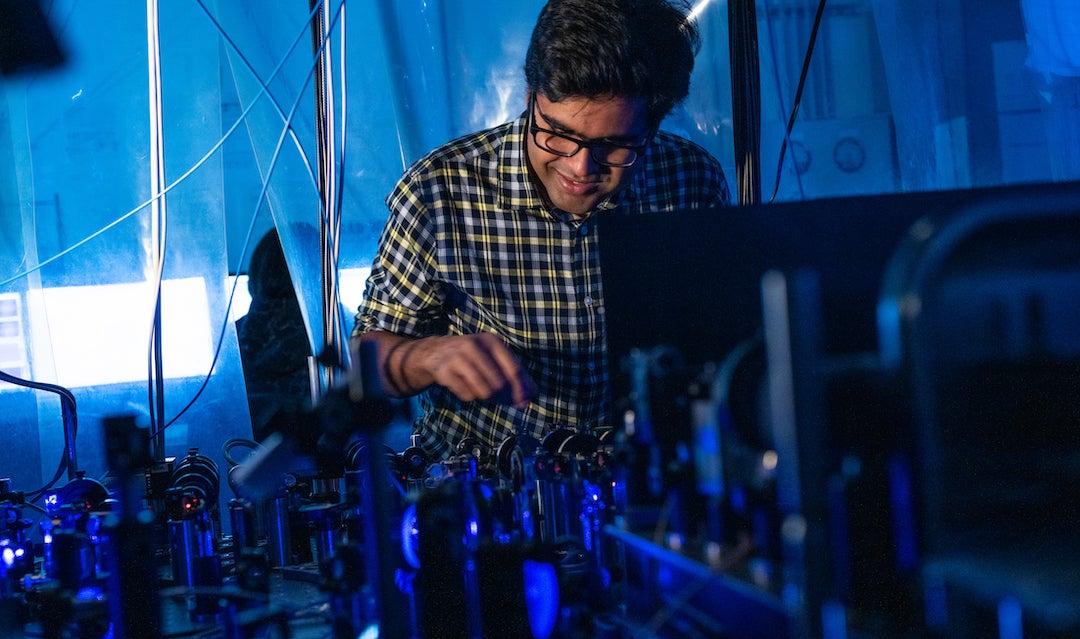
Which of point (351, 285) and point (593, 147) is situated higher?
point (593, 147)

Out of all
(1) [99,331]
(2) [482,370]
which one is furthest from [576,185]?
(1) [99,331]

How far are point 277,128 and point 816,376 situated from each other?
2.16 m

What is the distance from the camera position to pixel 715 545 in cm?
73

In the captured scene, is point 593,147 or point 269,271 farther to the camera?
point 269,271

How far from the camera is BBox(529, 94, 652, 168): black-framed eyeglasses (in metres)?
1.38

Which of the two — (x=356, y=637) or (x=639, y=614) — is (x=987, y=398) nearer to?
(x=639, y=614)

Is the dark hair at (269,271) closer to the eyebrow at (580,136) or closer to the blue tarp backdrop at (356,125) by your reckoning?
the blue tarp backdrop at (356,125)

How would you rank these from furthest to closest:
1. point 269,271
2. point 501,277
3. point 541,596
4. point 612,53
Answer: point 269,271
point 501,277
point 612,53
point 541,596

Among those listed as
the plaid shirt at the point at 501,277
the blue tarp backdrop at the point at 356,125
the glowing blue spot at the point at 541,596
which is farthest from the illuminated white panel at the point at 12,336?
the glowing blue spot at the point at 541,596

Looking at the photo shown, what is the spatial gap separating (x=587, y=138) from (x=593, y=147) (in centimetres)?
2

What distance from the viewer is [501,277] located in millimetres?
1692

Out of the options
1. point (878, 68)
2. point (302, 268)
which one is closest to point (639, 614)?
point (302, 268)

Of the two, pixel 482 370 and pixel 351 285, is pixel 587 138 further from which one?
pixel 351 285


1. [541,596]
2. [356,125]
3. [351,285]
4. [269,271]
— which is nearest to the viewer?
[541,596]
